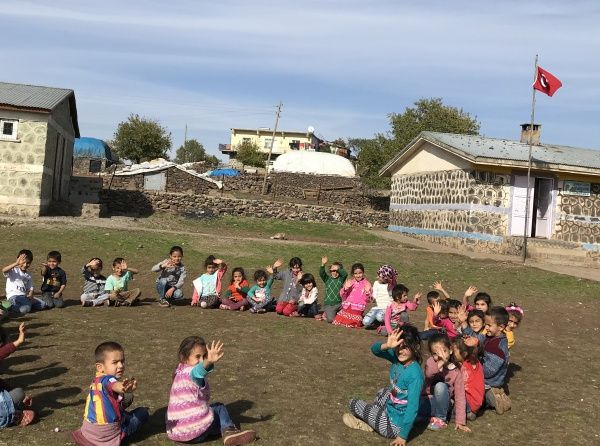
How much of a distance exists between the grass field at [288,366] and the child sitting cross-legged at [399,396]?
138 mm

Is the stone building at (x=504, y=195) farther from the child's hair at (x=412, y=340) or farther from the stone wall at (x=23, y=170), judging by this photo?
the child's hair at (x=412, y=340)

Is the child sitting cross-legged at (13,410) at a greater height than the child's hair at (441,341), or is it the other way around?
the child's hair at (441,341)

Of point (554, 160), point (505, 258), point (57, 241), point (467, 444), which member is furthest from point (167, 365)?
point (554, 160)

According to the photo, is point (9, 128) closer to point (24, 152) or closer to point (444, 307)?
point (24, 152)

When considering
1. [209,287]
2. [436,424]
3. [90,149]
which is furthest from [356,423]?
[90,149]

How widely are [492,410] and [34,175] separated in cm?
2185

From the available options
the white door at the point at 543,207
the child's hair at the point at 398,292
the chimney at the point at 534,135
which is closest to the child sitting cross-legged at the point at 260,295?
the child's hair at the point at 398,292

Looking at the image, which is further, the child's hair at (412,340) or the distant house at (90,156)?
the distant house at (90,156)

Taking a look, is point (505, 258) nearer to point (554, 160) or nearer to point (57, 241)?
point (554, 160)

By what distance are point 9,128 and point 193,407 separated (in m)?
22.3

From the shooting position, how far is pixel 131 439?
500 cm

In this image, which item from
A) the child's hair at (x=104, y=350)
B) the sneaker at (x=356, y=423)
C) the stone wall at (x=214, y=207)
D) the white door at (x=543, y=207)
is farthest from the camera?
the stone wall at (x=214, y=207)

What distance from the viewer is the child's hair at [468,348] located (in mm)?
6008

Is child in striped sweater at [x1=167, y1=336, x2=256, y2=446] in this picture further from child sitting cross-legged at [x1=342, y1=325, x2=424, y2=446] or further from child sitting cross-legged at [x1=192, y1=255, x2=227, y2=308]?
child sitting cross-legged at [x1=192, y1=255, x2=227, y2=308]
